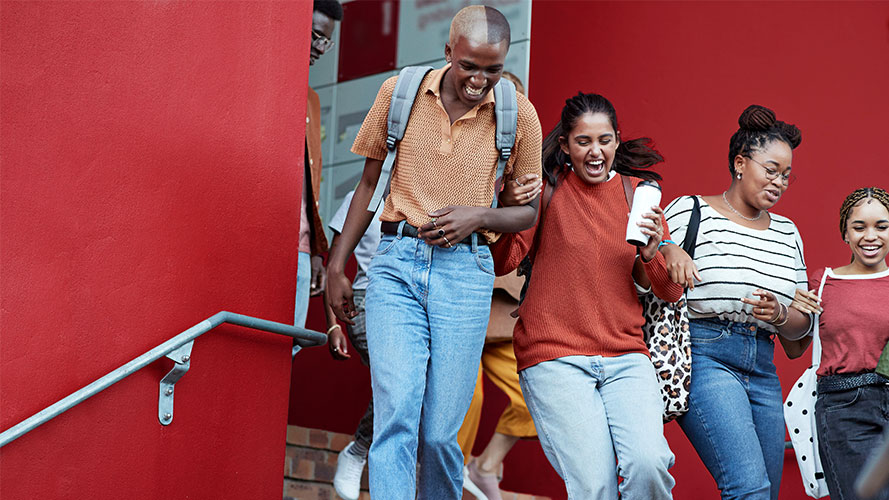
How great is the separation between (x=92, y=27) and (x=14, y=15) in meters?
0.28

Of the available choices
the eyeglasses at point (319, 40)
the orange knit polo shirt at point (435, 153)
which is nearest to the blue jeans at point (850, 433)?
the orange knit polo shirt at point (435, 153)

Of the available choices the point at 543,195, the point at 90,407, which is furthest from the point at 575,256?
the point at 90,407

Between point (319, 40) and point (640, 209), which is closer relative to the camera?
point (640, 209)

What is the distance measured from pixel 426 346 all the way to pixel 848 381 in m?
1.77

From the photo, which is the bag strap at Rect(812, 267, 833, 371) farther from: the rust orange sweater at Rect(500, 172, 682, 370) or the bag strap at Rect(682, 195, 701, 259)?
the rust orange sweater at Rect(500, 172, 682, 370)

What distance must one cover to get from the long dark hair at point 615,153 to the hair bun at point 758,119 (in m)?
0.42

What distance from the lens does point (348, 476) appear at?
16.4 feet

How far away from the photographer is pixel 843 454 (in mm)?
3936

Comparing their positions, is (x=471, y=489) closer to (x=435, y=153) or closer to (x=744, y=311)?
(x=744, y=311)

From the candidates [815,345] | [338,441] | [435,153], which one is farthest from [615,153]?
[338,441]

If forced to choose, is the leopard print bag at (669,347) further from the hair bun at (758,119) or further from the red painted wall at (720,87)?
the red painted wall at (720,87)

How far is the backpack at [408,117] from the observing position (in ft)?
11.8

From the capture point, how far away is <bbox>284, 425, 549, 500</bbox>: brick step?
567 cm

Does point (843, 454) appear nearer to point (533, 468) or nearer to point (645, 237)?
point (645, 237)
